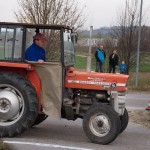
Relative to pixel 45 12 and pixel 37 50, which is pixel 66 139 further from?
pixel 45 12

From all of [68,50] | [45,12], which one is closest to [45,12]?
[45,12]

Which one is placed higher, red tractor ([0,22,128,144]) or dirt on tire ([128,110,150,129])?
red tractor ([0,22,128,144])

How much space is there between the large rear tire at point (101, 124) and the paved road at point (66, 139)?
0.15 m

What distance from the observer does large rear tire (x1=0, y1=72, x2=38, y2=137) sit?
934 centimetres

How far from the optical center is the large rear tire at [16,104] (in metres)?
9.34

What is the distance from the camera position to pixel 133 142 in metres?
9.72

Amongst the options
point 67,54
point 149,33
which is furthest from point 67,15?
point 149,33

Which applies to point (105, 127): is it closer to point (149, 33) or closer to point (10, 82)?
point (10, 82)

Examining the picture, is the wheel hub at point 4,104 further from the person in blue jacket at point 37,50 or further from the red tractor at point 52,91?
the person in blue jacket at point 37,50

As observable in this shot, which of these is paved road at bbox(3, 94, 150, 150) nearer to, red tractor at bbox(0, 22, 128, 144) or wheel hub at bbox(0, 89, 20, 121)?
red tractor at bbox(0, 22, 128, 144)

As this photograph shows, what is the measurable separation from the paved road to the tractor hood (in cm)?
105

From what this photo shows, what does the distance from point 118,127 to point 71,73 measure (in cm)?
142

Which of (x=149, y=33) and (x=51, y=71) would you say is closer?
(x=51, y=71)

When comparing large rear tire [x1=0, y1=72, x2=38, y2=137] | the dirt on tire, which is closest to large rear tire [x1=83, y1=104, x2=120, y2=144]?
large rear tire [x1=0, y1=72, x2=38, y2=137]
